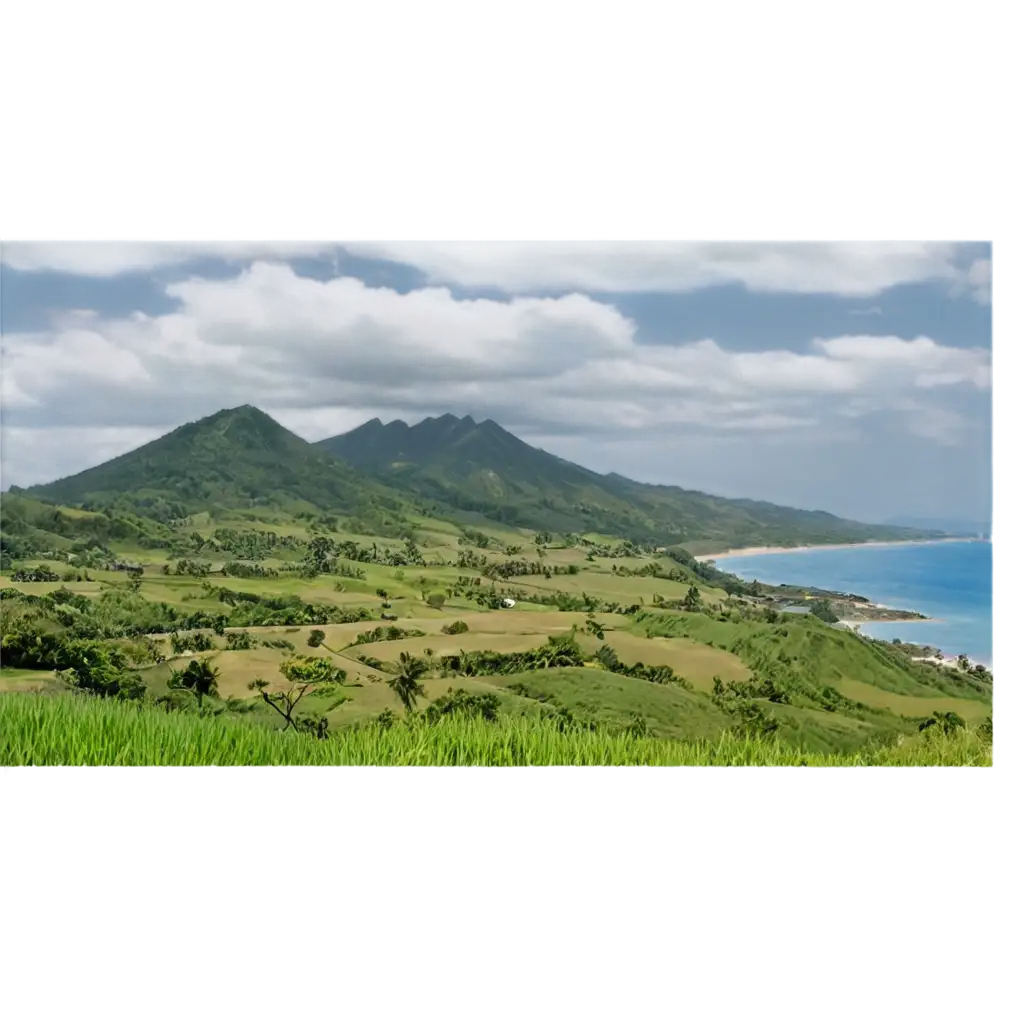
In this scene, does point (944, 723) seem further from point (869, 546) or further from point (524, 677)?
point (524, 677)

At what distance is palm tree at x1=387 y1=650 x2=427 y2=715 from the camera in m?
7.72

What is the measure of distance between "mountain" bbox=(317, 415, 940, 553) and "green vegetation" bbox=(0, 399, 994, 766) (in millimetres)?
14

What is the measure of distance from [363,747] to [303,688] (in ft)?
1.66

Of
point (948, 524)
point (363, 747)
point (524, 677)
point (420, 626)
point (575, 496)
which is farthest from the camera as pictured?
point (575, 496)

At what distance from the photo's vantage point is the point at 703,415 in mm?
8148

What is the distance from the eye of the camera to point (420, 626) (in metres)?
7.90

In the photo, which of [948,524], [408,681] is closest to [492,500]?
[408,681]

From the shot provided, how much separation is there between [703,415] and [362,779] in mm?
3063

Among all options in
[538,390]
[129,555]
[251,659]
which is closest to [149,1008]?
[251,659]

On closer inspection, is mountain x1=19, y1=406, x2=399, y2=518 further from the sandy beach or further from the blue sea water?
the blue sea water

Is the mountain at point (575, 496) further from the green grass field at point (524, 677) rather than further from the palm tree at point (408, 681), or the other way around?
the palm tree at point (408, 681)

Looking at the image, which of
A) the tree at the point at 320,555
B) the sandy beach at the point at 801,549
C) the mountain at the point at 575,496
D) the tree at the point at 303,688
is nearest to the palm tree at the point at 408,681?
the tree at the point at 303,688

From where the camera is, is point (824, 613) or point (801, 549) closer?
point (824, 613)

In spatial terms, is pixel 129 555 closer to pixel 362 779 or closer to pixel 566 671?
pixel 362 779
